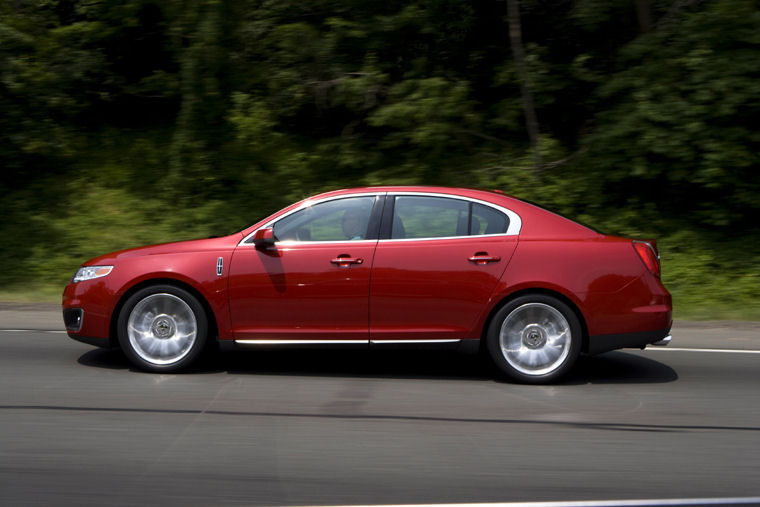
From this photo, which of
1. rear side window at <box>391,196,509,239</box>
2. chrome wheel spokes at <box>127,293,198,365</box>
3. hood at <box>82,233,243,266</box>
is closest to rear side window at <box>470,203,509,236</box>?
rear side window at <box>391,196,509,239</box>

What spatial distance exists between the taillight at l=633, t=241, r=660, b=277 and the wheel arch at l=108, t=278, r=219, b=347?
11.3 feet

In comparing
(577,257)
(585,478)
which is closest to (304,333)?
(577,257)

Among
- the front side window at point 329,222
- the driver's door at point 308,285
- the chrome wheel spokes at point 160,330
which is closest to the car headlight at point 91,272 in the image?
the chrome wheel spokes at point 160,330

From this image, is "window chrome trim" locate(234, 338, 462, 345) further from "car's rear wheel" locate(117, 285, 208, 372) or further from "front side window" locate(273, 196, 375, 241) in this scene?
"front side window" locate(273, 196, 375, 241)

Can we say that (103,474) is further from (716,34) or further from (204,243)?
(716,34)

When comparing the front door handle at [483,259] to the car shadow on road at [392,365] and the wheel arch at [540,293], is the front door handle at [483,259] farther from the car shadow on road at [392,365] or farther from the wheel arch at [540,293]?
the car shadow on road at [392,365]

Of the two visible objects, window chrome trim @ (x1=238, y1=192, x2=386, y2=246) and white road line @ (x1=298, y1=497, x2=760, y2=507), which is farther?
window chrome trim @ (x1=238, y1=192, x2=386, y2=246)

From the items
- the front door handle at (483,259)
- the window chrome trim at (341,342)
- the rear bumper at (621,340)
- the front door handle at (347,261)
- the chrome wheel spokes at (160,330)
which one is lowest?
the rear bumper at (621,340)

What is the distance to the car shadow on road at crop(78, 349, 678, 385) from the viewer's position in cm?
752

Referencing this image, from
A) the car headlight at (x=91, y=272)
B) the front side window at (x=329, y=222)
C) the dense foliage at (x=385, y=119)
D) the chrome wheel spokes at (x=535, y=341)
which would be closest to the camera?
the chrome wheel spokes at (x=535, y=341)

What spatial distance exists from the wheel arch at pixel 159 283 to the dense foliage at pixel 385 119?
600 centimetres

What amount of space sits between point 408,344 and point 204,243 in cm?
187

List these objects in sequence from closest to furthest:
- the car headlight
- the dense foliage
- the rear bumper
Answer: the rear bumper → the car headlight → the dense foliage

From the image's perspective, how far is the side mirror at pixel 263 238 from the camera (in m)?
7.17
